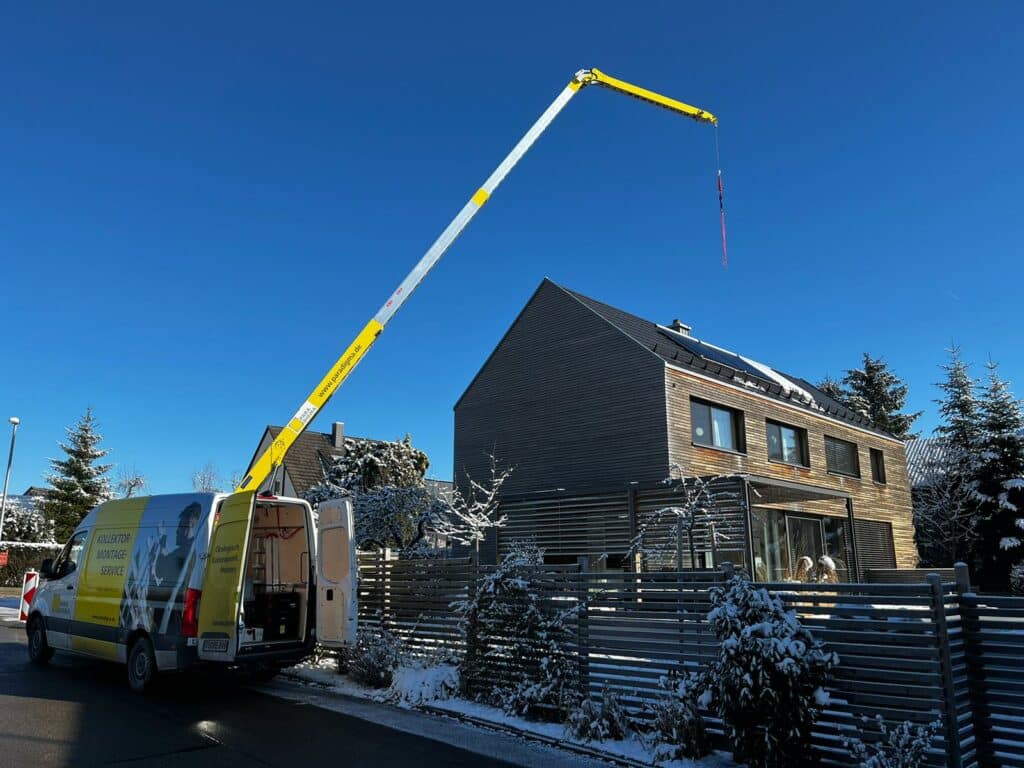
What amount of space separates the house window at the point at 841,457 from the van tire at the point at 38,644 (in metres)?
23.2

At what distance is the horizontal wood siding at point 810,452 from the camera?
19.6m

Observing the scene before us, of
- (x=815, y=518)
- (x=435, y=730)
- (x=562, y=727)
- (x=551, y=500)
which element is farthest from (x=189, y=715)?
(x=815, y=518)

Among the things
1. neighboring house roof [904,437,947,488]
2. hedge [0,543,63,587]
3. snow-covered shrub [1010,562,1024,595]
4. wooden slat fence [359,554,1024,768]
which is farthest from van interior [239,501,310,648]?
neighboring house roof [904,437,947,488]

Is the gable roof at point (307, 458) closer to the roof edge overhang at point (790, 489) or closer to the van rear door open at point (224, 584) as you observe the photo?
the roof edge overhang at point (790, 489)

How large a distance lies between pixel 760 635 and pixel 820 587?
735 mm

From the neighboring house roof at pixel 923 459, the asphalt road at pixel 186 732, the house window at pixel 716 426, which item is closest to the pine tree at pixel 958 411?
the neighboring house roof at pixel 923 459

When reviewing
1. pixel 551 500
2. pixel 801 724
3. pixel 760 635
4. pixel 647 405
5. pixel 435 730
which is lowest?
pixel 435 730

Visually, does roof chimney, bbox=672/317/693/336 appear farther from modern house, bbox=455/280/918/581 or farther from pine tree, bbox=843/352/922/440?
pine tree, bbox=843/352/922/440

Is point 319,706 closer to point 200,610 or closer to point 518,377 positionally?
point 200,610

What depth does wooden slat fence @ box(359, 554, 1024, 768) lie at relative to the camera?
5.18 m

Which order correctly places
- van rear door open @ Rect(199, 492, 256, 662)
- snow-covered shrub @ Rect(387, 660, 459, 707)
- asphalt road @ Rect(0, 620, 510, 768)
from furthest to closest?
snow-covered shrub @ Rect(387, 660, 459, 707)
van rear door open @ Rect(199, 492, 256, 662)
asphalt road @ Rect(0, 620, 510, 768)

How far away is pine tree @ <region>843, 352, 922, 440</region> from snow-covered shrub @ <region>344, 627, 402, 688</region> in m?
47.2

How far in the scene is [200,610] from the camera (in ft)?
26.9

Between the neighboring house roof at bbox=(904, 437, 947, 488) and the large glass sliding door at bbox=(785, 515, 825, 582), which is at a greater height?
the neighboring house roof at bbox=(904, 437, 947, 488)
